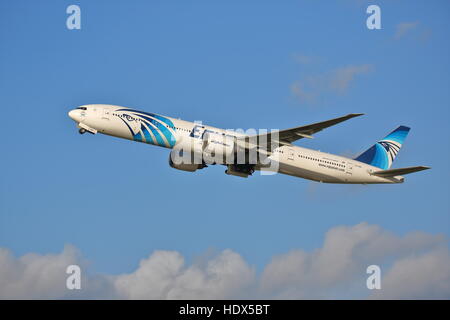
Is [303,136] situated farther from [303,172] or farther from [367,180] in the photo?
[367,180]

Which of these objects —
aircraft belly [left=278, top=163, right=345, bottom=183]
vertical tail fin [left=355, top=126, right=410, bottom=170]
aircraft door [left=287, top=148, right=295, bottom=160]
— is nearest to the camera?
aircraft door [left=287, top=148, right=295, bottom=160]

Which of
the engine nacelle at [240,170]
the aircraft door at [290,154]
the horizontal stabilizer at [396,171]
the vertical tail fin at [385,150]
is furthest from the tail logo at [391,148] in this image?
the engine nacelle at [240,170]

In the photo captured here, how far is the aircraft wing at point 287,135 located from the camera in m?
48.7

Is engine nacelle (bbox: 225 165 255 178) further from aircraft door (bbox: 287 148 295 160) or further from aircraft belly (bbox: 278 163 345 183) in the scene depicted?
aircraft door (bbox: 287 148 295 160)

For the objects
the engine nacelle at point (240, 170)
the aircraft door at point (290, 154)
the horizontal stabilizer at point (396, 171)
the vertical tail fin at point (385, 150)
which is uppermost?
the vertical tail fin at point (385, 150)

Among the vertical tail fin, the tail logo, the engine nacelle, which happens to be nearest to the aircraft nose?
the engine nacelle

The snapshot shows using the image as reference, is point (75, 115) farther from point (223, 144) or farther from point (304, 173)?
point (304, 173)

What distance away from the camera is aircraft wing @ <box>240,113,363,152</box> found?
4874cm

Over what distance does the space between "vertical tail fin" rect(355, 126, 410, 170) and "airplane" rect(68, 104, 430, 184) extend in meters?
3.21

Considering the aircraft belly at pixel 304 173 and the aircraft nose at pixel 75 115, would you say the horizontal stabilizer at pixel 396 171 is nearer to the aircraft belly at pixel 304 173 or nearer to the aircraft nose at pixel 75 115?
the aircraft belly at pixel 304 173

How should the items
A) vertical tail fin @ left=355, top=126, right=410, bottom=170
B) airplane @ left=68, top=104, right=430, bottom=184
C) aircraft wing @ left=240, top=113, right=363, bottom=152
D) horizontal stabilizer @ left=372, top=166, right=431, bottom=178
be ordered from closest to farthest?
1. aircraft wing @ left=240, top=113, right=363, bottom=152
2. airplane @ left=68, top=104, right=430, bottom=184
3. horizontal stabilizer @ left=372, top=166, right=431, bottom=178
4. vertical tail fin @ left=355, top=126, right=410, bottom=170

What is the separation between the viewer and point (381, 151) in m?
62.3
